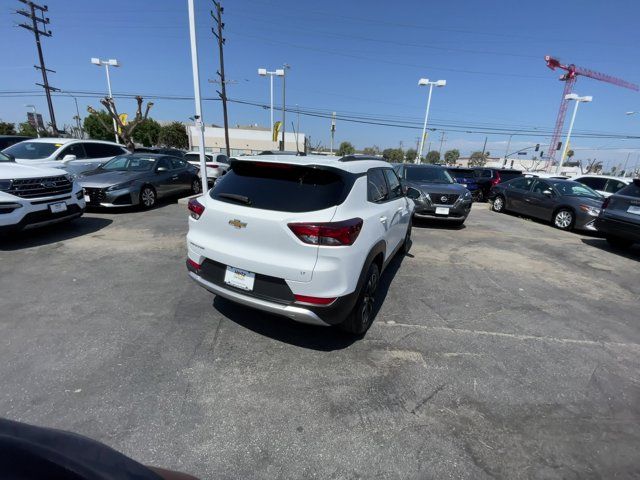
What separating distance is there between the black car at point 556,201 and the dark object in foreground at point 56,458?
10464mm

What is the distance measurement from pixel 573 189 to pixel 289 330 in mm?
10596

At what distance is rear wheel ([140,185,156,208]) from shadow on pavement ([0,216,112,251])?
4.03 feet

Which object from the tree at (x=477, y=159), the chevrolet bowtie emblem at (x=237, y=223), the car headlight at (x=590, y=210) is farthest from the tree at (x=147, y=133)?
the tree at (x=477, y=159)

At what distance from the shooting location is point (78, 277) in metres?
4.45

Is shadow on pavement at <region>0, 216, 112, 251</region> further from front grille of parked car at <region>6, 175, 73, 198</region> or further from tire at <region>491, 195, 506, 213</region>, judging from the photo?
tire at <region>491, 195, 506, 213</region>

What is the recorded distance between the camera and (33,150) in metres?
9.03

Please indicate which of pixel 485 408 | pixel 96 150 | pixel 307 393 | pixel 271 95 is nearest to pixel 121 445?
pixel 307 393

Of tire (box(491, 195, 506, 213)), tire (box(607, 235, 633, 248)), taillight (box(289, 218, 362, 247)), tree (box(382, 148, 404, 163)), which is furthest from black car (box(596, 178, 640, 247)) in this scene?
tree (box(382, 148, 404, 163))

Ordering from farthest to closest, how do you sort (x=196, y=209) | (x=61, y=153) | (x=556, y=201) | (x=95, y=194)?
1. (x=556, y=201)
2. (x=61, y=153)
3. (x=95, y=194)
4. (x=196, y=209)

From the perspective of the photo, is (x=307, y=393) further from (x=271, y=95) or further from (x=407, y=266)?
(x=271, y=95)

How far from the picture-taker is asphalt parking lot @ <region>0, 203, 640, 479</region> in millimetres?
2127

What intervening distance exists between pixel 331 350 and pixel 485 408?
53.1 inches

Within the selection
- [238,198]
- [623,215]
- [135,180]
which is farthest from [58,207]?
[623,215]

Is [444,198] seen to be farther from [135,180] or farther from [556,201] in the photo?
[135,180]
